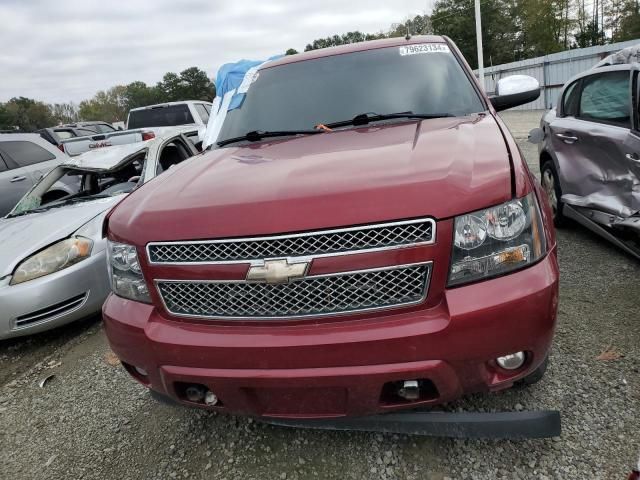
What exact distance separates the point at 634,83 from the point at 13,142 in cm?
725

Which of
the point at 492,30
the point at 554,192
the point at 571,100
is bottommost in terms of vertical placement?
the point at 554,192

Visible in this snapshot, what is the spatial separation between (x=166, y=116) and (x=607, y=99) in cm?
956

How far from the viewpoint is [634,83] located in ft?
11.5

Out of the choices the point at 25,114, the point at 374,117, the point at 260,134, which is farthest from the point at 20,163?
the point at 25,114

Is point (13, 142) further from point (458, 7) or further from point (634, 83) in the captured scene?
point (458, 7)

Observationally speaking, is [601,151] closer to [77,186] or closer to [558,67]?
[77,186]

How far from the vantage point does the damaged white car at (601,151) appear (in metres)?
3.45

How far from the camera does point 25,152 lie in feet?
22.1

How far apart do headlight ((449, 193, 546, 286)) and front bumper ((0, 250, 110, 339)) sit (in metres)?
2.99

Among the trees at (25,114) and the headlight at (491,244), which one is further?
the trees at (25,114)

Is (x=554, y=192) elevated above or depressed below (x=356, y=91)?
below

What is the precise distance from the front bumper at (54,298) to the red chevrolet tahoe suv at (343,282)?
1.77 metres

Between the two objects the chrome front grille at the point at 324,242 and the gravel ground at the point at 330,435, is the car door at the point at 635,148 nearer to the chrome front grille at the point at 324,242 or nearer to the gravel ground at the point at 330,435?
the gravel ground at the point at 330,435

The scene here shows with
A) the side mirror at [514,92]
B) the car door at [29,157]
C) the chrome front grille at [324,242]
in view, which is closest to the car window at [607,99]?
the side mirror at [514,92]
